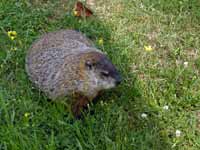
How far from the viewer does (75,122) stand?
11.8 ft

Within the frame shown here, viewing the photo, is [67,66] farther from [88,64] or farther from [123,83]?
[123,83]

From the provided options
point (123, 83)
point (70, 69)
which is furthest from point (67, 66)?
point (123, 83)

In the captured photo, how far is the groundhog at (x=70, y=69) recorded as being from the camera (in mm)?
3734

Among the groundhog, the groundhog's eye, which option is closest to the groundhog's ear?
the groundhog

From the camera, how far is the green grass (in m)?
3.59

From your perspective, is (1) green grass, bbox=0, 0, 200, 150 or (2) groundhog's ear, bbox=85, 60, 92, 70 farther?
(2) groundhog's ear, bbox=85, 60, 92, 70

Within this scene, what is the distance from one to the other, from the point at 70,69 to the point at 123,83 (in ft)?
1.76

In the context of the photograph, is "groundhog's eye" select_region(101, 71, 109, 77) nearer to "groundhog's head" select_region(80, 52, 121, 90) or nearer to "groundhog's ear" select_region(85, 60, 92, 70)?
"groundhog's head" select_region(80, 52, 121, 90)

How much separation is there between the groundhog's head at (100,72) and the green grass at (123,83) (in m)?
0.21

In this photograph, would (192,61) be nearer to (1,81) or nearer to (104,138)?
(104,138)

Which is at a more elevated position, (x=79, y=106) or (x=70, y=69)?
(x=70, y=69)

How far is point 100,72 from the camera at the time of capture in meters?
3.71

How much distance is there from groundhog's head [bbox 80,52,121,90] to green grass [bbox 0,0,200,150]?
21 cm

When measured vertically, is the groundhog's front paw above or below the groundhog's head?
below
